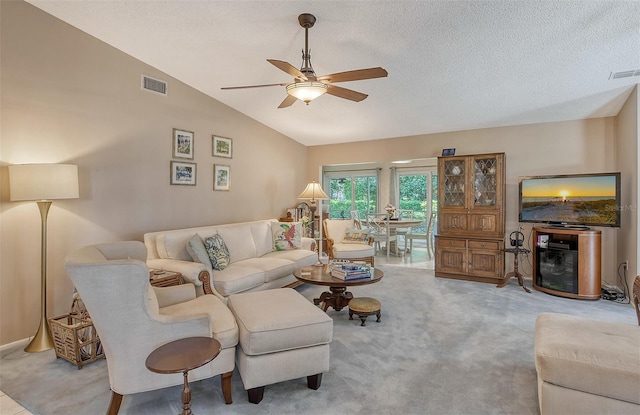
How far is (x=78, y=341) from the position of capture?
8.11 feet

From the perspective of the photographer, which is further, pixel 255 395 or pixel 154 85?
pixel 154 85

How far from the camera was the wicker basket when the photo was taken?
8.08ft

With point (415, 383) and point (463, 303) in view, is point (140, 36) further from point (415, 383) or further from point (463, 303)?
point (463, 303)

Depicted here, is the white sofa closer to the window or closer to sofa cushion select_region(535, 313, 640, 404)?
sofa cushion select_region(535, 313, 640, 404)

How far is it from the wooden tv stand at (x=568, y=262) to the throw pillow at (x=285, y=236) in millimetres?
3403

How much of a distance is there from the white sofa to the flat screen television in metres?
3.20

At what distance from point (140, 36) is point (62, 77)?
828 mm

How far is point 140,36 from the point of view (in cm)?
318

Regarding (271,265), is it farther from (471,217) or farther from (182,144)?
(471,217)

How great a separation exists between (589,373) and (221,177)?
4435 mm

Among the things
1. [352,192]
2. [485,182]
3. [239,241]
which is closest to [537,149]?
[485,182]

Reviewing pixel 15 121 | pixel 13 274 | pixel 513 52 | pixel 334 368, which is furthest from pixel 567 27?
pixel 13 274

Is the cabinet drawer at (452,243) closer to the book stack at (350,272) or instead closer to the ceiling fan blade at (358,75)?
the book stack at (350,272)

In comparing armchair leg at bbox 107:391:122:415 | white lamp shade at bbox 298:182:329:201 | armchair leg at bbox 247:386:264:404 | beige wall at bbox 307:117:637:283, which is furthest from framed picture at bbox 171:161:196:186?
beige wall at bbox 307:117:637:283
